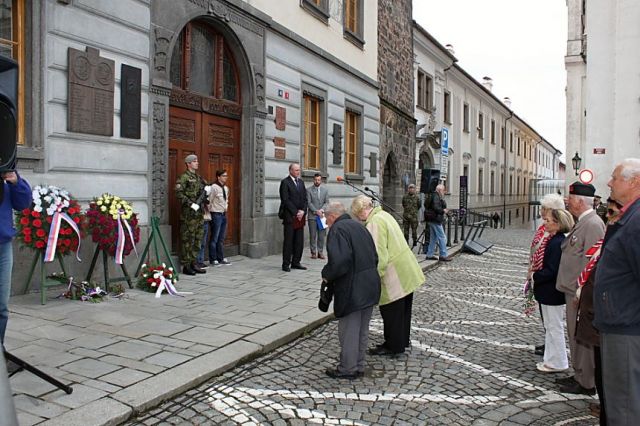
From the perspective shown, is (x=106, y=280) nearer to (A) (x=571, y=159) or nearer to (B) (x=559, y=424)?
(B) (x=559, y=424)

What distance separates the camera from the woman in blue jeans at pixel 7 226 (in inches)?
157

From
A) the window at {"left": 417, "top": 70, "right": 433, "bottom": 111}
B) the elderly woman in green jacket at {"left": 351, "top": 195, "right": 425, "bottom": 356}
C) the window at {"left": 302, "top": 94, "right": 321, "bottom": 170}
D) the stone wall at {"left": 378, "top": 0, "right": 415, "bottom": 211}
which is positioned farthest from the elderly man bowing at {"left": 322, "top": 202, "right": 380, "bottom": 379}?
the window at {"left": 417, "top": 70, "right": 433, "bottom": 111}

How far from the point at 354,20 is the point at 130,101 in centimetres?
1036

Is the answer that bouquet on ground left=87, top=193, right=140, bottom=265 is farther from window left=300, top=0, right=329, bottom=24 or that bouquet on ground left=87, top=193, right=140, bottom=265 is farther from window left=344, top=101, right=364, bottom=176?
window left=344, top=101, right=364, bottom=176

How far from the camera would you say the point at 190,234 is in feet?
29.0

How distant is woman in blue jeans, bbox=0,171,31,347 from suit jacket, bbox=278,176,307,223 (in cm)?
627

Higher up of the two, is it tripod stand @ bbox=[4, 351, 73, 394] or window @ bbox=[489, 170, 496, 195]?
window @ bbox=[489, 170, 496, 195]

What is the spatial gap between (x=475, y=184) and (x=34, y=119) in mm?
32867

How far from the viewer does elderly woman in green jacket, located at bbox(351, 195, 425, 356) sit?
5.33 m

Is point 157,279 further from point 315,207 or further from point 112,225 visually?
point 315,207

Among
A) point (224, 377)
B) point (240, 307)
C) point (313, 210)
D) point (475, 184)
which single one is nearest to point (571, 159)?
point (475, 184)

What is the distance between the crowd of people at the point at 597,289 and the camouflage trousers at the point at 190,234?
17.3ft

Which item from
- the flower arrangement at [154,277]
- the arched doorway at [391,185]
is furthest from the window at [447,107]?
the flower arrangement at [154,277]

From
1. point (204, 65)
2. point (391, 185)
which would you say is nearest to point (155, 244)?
point (204, 65)
